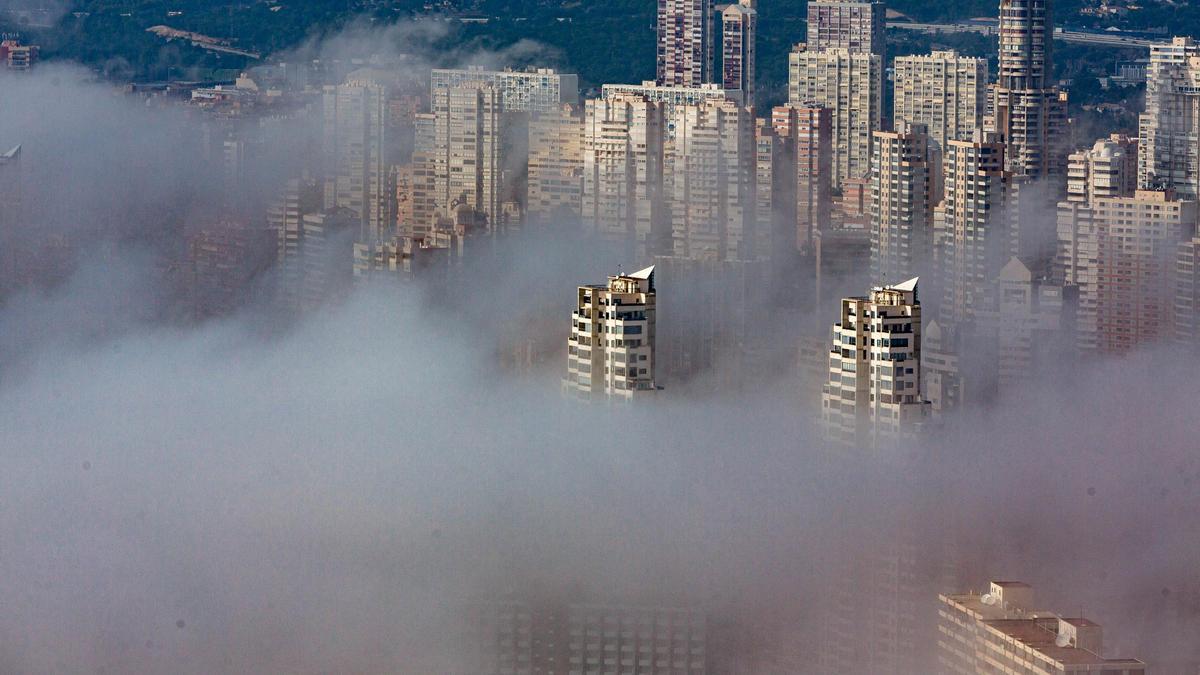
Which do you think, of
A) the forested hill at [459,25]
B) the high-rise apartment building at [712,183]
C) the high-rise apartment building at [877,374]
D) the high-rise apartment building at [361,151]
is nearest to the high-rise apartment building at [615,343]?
the high-rise apartment building at [877,374]

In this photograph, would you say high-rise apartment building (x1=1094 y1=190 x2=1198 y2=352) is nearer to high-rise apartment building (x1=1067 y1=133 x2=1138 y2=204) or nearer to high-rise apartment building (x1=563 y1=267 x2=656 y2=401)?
high-rise apartment building (x1=1067 y1=133 x2=1138 y2=204)

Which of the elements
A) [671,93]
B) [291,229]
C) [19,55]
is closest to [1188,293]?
[291,229]

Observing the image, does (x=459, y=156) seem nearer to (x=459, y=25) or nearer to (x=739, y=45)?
(x=459, y=25)

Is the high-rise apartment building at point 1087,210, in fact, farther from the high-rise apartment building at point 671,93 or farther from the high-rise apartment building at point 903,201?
the high-rise apartment building at point 671,93

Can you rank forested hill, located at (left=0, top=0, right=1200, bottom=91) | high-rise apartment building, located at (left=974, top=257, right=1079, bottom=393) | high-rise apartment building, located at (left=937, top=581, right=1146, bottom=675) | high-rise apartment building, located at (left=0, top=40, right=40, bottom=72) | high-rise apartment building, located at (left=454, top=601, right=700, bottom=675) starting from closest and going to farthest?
high-rise apartment building, located at (left=937, top=581, right=1146, bottom=675) < high-rise apartment building, located at (left=454, top=601, right=700, bottom=675) < high-rise apartment building, located at (left=974, top=257, right=1079, bottom=393) < high-rise apartment building, located at (left=0, top=40, right=40, bottom=72) < forested hill, located at (left=0, top=0, right=1200, bottom=91)

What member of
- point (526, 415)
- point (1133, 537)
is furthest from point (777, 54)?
point (1133, 537)

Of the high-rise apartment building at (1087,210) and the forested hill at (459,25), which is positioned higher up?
the forested hill at (459,25)

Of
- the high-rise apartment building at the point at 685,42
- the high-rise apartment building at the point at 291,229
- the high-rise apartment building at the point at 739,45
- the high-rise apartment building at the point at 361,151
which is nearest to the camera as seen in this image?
the high-rise apartment building at the point at 291,229

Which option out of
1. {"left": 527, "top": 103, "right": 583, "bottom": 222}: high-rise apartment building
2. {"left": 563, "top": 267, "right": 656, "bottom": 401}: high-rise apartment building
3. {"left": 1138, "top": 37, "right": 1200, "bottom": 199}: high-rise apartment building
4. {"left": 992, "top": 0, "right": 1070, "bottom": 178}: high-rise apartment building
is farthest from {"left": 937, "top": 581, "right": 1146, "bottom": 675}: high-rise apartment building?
{"left": 527, "top": 103, "right": 583, "bottom": 222}: high-rise apartment building

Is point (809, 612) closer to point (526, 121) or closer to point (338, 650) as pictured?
point (338, 650)
